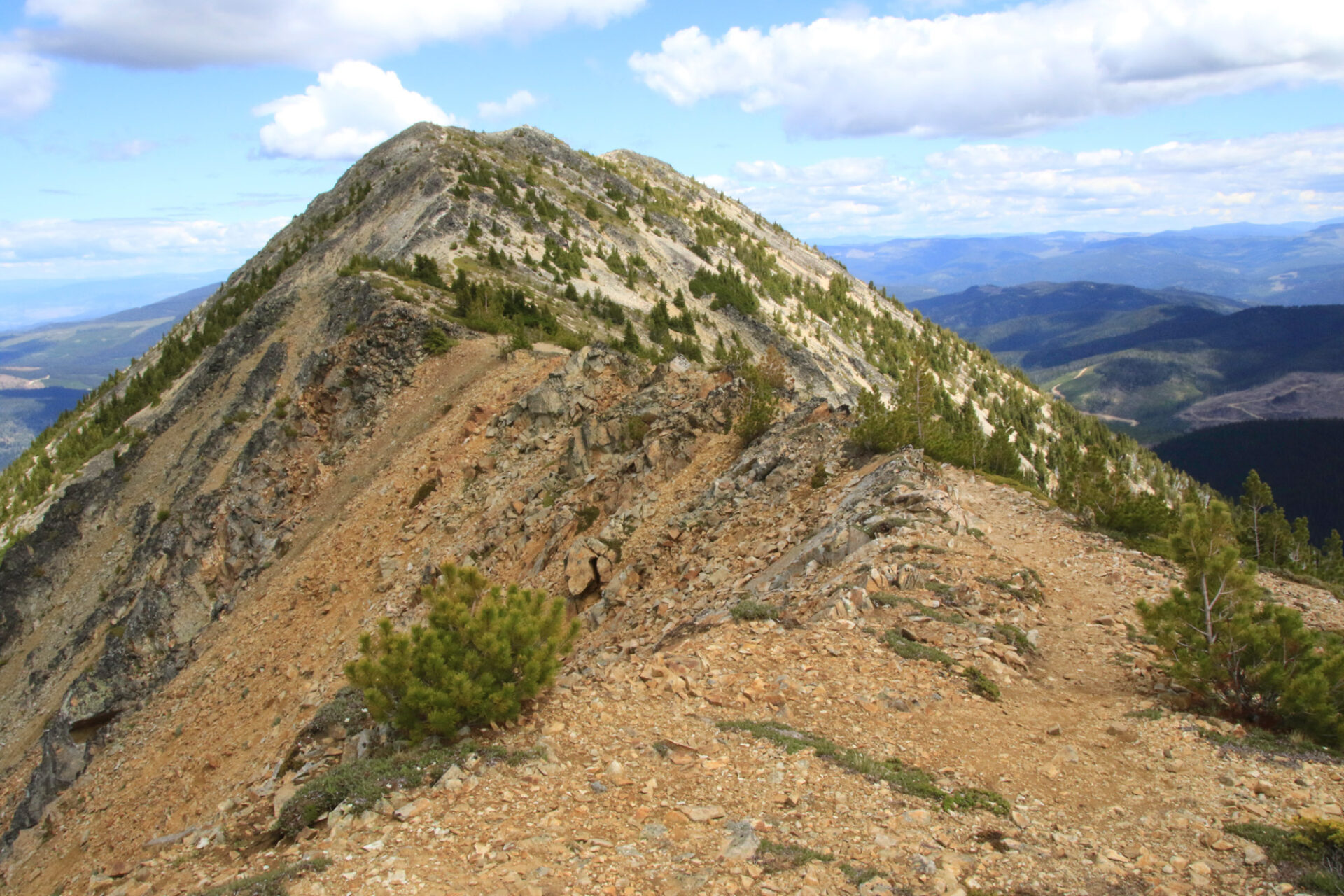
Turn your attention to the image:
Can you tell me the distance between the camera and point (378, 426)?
88.3 ft

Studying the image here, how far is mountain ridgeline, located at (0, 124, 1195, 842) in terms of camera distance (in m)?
18.3

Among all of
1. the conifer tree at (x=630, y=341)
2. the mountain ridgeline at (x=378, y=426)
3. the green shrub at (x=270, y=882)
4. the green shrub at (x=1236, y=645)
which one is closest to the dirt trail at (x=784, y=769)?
the green shrub at (x=270, y=882)

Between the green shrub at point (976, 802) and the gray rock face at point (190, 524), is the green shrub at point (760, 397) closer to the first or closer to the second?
the green shrub at point (976, 802)

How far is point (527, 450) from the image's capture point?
2128 centimetres

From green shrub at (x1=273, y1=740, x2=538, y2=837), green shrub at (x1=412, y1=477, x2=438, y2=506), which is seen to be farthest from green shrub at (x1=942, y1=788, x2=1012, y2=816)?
green shrub at (x1=412, y1=477, x2=438, y2=506)

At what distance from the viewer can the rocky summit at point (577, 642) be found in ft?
21.4

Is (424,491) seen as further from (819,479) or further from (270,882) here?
(270,882)

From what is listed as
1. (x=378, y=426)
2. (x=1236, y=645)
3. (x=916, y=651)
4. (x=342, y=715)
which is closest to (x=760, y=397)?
(x=916, y=651)

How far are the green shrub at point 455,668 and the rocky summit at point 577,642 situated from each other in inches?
16.2

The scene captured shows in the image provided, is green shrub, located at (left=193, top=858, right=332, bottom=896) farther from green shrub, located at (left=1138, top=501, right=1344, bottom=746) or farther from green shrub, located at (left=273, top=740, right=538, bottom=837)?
green shrub, located at (left=1138, top=501, right=1344, bottom=746)

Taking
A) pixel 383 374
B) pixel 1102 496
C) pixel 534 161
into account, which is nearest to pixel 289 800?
pixel 1102 496

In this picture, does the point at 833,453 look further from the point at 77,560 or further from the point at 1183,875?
the point at 77,560

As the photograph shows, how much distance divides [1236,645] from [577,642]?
387 inches

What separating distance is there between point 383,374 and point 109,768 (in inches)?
602
